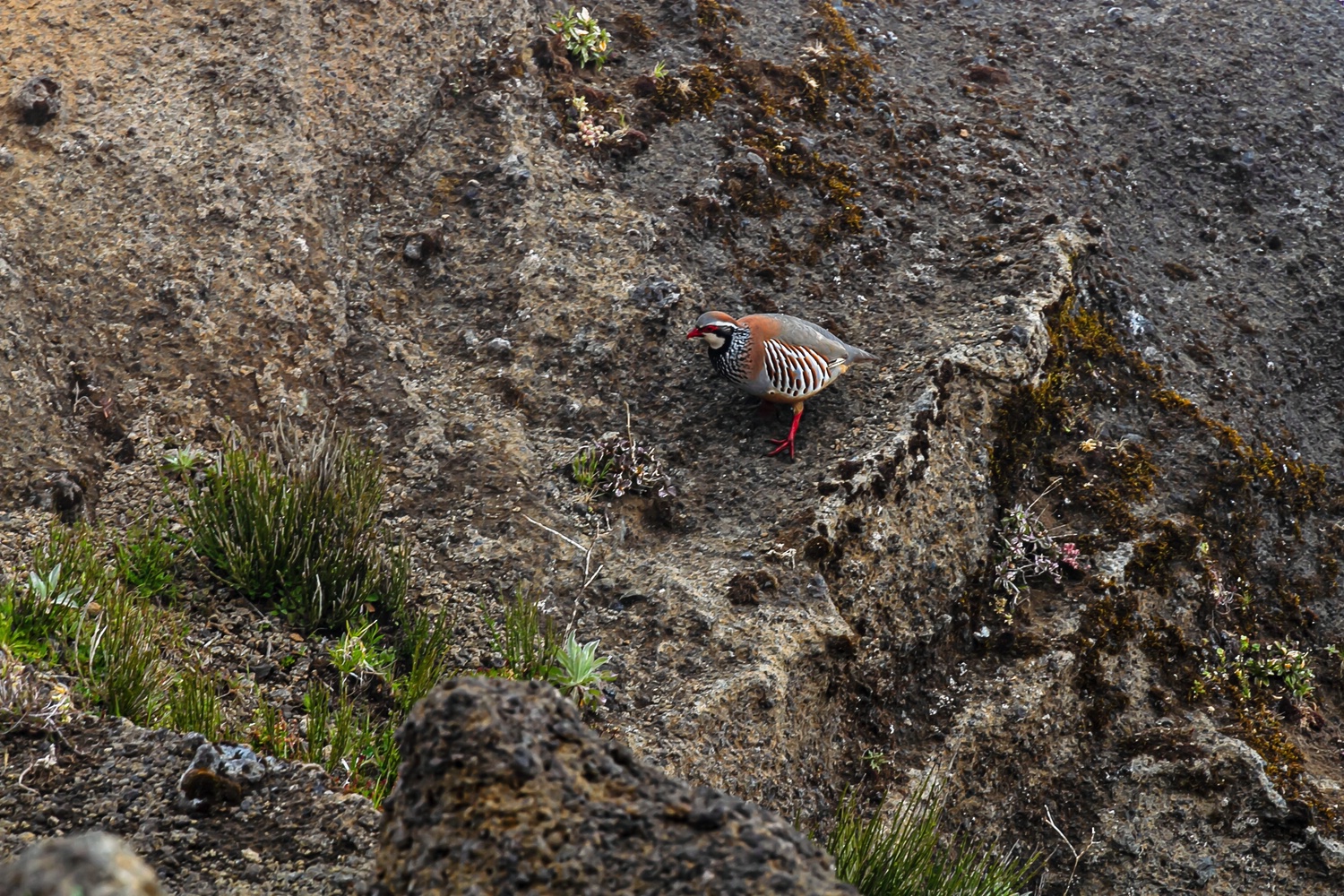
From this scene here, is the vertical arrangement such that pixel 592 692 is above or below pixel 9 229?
below

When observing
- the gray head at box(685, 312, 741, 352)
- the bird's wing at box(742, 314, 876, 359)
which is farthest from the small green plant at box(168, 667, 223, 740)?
the bird's wing at box(742, 314, 876, 359)

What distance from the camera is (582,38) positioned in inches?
312

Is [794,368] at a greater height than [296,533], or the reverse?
[794,368]

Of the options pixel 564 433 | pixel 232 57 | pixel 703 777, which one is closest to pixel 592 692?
pixel 703 777

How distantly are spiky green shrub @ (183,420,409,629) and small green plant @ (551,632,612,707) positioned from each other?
109 cm

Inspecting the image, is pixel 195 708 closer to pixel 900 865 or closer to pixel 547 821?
pixel 547 821

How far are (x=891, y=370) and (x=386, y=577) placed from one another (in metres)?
3.40

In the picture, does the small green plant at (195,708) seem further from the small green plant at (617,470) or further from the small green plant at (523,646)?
the small green plant at (617,470)

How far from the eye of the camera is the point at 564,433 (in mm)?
6145

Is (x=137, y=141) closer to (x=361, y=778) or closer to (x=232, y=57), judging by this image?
(x=232, y=57)

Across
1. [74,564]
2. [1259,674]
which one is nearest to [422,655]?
[74,564]

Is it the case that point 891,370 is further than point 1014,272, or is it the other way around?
point 1014,272

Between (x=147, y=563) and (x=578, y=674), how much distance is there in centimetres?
225

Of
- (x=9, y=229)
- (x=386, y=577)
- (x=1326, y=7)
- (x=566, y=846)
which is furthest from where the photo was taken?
(x=1326, y=7)
